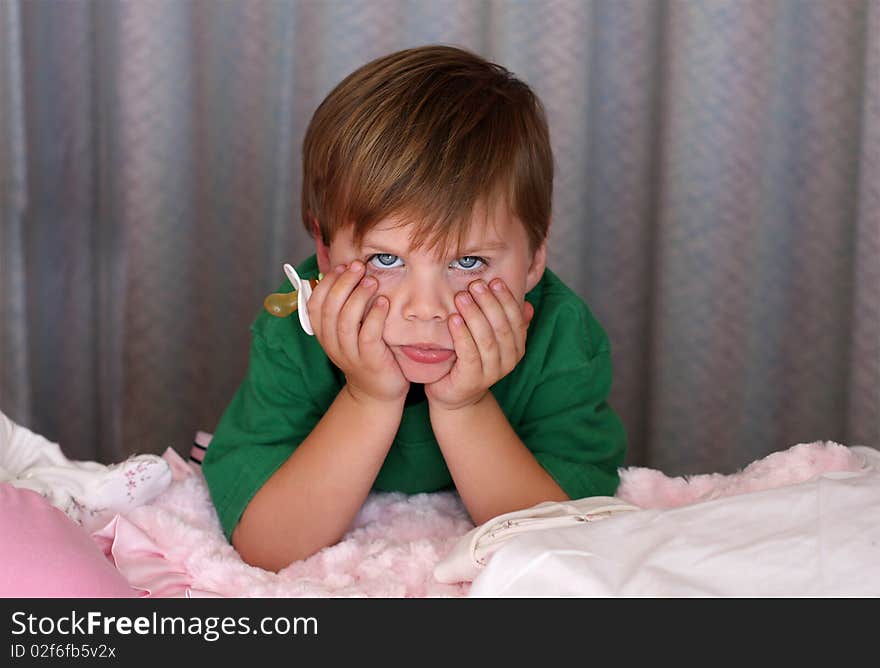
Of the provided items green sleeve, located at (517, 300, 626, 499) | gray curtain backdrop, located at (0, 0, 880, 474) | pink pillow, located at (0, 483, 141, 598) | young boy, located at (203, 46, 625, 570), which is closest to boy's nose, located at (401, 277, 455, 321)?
young boy, located at (203, 46, 625, 570)

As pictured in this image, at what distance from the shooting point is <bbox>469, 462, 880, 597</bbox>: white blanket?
718 millimetres

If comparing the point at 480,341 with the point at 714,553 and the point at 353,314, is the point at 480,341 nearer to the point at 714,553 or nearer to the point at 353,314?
the point at 353,314

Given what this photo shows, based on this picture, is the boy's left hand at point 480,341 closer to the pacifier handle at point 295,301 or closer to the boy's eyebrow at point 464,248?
the boy's eyebrow at point 464,248

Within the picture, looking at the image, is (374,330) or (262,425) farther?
(262,425)

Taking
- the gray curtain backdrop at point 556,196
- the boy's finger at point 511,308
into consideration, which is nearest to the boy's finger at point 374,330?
the boy's finger at point 511,308

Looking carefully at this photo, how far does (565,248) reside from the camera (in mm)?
1667

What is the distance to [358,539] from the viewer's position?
106 centimetres

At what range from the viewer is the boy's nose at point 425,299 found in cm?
98

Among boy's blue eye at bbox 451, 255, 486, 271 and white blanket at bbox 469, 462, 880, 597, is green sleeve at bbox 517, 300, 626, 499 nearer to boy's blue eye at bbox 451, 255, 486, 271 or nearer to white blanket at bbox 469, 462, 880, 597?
boy's blue eye at bbox 451, 255, 486, 271

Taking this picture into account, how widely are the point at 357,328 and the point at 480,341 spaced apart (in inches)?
4.6

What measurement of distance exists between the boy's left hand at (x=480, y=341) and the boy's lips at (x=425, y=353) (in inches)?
0.7

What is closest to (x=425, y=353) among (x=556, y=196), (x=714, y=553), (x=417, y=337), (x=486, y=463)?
(x=417, y=337)
